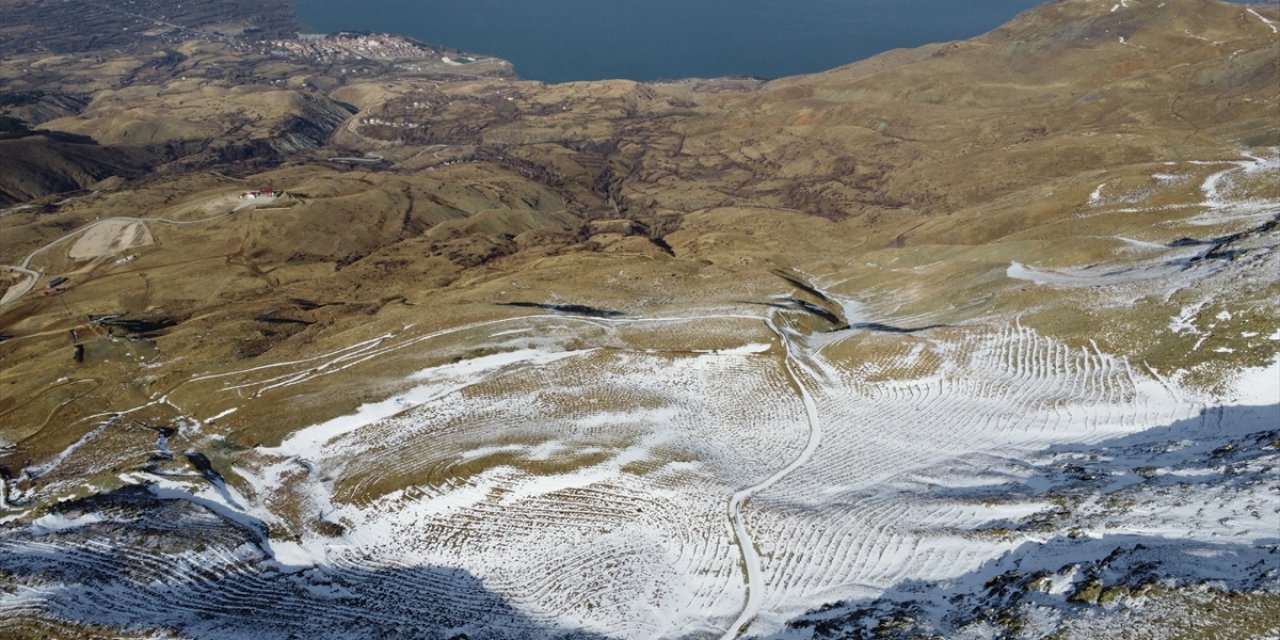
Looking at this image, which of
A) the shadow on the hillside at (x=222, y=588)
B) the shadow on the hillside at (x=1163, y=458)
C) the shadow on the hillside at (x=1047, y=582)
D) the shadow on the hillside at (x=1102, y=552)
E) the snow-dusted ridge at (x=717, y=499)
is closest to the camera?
the shadow on the hillside at (x=1047, y=582)

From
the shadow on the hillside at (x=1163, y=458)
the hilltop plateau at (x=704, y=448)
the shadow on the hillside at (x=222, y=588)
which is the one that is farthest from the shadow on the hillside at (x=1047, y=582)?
the shadow on the hillside at (x=222, y=588)

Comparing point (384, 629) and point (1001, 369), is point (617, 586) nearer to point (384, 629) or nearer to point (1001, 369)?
point (384, 629)

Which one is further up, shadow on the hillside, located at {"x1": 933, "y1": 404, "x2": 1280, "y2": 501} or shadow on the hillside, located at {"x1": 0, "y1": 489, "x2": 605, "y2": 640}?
shadow on the hillside, located at {"x1": 933, "y1": 404, "x2": 1280, "y2": 501}

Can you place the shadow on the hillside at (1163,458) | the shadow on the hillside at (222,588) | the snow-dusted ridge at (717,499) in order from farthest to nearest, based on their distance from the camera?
the shadow on the hillside at (222,588), the shadow on the hillside at (1163,458), the snow-dusted ridge at (717,499)

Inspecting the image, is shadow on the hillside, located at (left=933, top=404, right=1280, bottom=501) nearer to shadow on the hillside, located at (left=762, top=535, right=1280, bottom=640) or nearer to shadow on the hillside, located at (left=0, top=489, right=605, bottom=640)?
shadow on the hillside, located at (left=762, top=535, right=1280, bottom=640)

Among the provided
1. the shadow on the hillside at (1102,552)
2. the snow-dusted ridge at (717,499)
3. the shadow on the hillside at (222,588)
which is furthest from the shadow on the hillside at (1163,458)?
the shadow on the hillside at (222,588)

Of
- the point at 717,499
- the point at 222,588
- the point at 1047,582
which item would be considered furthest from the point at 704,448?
the point at 222,588

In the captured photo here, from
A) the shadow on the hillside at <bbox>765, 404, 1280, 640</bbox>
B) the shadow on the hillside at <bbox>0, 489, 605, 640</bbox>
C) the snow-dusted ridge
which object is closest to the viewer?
the shadow on the hillside at <bbox>765, 404, 1280, 640</bbox>

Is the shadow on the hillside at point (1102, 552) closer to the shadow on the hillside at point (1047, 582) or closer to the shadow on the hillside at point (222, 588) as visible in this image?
the shadow on the hillside at point (1047, 582)

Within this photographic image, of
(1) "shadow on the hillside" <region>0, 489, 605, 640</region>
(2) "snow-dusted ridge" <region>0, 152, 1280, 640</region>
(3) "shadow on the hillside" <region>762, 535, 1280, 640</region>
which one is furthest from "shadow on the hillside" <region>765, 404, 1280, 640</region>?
(1) "shadow on the hillside" <region>0, 489, 605, 640</region>

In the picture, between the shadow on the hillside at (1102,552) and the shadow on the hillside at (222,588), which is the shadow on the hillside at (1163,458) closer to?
the shadow on the hillside at (1102,552)

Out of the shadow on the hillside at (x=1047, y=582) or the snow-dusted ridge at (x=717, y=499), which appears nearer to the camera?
the shadow on the hillside at (x=1047, y=582)

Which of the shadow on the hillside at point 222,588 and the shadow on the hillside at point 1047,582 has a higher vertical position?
the shadow on the hillside at point 1047,582
